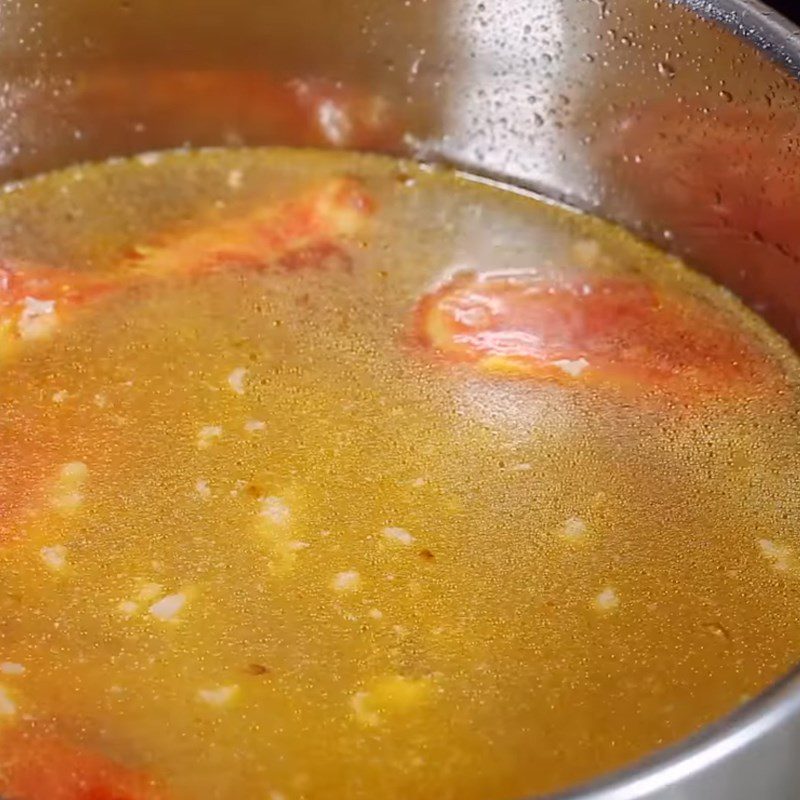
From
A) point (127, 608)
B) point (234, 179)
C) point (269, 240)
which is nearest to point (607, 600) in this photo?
point (127, 608)

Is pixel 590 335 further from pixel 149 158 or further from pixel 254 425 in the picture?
pixel 149 158

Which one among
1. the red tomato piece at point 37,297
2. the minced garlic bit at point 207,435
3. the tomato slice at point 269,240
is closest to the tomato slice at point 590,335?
the tomato slice at point 269,240

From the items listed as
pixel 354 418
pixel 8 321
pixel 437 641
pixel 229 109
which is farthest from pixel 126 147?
pixel 437 641

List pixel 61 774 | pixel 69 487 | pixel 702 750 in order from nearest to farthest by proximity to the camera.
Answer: pixel 702 750 < pixel 61 774 < pixel 69 487

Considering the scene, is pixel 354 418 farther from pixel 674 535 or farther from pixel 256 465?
pixel 674 535

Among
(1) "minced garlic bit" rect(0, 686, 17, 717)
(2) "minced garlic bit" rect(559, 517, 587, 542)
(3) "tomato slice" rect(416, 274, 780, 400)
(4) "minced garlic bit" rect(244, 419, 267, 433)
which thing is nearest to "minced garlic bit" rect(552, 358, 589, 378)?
(3) "tomato slice" rect(416, 274, 780, 400)
